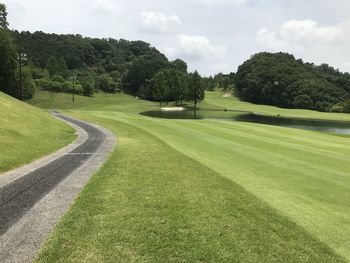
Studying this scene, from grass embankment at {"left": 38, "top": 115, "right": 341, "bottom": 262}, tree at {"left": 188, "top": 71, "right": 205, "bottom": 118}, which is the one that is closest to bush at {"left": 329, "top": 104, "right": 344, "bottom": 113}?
tree at {"left": 188, "top": 71, "right": 205, "bottom": 118}

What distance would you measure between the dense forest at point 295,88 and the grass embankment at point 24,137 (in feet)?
468

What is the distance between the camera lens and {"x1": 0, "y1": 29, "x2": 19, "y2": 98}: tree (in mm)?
84656

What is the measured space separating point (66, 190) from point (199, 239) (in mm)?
6142

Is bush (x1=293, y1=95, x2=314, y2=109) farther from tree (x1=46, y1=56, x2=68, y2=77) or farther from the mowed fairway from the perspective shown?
the mowed fairway

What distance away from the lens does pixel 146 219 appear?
10547mm

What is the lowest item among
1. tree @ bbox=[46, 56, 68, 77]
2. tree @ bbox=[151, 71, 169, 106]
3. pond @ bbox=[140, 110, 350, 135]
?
pond @ bbox=[140, 110, 350, 135]

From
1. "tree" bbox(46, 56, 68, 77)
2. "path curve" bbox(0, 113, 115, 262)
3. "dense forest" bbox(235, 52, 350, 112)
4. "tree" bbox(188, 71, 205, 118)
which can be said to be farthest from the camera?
"tree" bbox(46, 56, 68, 77)

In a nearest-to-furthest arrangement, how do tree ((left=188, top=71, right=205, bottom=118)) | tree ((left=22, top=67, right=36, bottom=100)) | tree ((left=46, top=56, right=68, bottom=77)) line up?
tree ((left=22, top=67, right=36, bottom=100))
tree ((left=188, top=71, right=205, bottom=118))
tree ((left=46, top=56, right=68, bottom=77))

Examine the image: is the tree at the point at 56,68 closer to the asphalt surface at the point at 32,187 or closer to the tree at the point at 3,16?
the tree at the point at 3,16

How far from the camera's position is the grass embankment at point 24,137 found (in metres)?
20.7

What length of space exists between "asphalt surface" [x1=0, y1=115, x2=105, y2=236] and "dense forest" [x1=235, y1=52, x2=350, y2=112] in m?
152

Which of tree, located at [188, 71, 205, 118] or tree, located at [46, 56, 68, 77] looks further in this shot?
tree, located at [46, 56, 68, 77]

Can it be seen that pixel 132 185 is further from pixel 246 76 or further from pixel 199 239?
pixel 246 76

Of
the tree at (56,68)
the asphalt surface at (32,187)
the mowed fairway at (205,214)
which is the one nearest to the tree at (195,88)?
the tree at (56,68)
